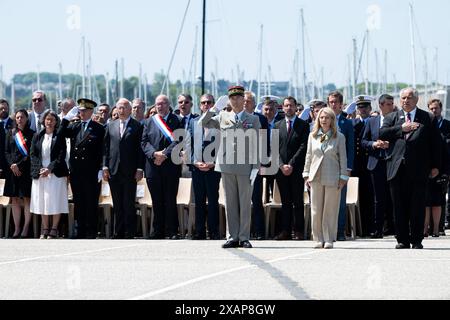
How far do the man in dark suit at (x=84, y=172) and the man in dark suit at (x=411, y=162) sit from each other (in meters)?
6.49

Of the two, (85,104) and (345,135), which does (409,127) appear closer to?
(345,135)

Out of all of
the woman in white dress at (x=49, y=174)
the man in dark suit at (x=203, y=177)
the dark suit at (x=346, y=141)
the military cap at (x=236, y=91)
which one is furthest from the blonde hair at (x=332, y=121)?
the woman in white dress at (x=49, y=174)

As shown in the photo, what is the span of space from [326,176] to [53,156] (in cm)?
601

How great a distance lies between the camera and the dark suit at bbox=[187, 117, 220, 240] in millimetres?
23781

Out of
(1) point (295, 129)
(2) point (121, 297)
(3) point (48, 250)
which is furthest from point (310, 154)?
(2) point (121, 297)

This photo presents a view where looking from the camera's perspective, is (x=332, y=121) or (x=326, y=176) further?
(x=332, y=121)

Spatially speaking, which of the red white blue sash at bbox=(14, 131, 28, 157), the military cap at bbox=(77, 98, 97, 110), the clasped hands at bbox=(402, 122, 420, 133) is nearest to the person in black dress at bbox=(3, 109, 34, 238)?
the red white blue sash at bbox=(14, 131, 28, 157)

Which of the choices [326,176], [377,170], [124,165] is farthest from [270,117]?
→ [326,176]

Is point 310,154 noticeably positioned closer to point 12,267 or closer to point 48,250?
point 48,250

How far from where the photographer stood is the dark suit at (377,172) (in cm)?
2462

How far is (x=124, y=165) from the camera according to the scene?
2467 centimetres

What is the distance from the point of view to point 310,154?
2106 cm

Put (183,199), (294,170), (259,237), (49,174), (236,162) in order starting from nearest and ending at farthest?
(236,162) → (294,170) → (259,237) → (49,174) → (183,199)

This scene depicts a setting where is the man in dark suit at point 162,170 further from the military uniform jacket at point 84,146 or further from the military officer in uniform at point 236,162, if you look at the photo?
the military officer in uniform at point 236,162
